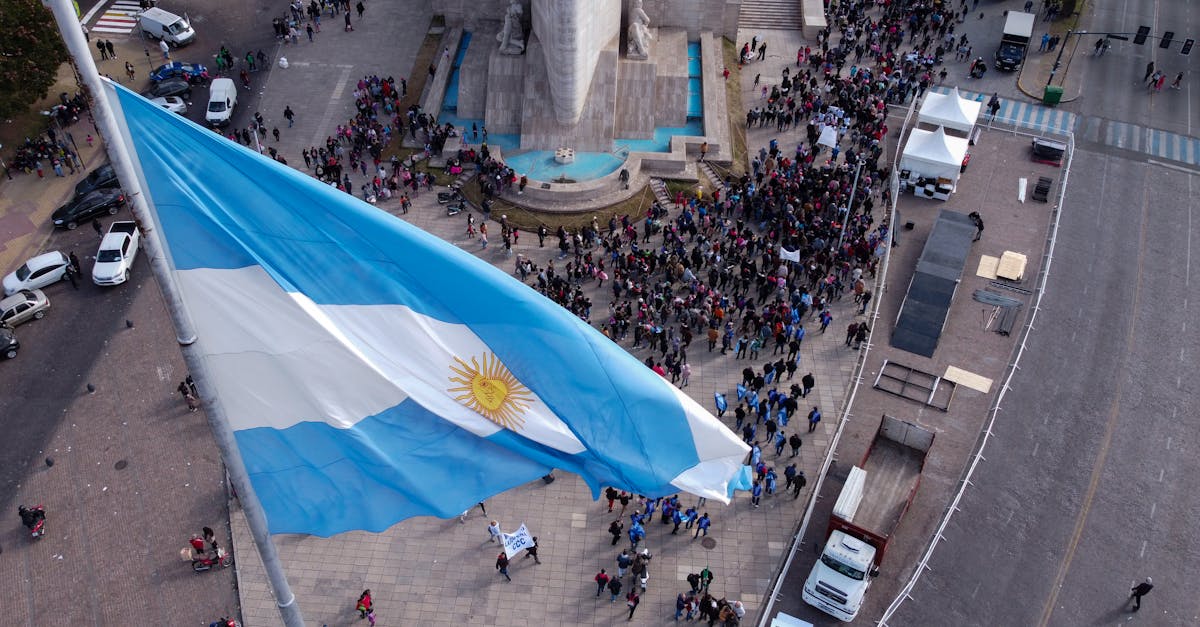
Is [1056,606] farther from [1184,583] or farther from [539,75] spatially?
[539,75]

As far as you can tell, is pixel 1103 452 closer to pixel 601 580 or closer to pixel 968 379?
pixel 968 379

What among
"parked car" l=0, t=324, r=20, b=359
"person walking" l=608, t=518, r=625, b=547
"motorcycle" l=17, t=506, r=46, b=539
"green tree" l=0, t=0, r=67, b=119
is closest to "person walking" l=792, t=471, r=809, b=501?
"person walking" l=608, t=518, r=625, b=547

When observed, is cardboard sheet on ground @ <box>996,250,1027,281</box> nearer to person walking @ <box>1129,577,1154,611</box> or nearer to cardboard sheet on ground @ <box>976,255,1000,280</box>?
cardboard sheet on ground @ <box>976,255,1000,280</box>

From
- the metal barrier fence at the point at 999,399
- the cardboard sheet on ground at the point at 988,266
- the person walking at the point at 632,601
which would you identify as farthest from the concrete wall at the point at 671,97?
the person walking at the point at 632,601

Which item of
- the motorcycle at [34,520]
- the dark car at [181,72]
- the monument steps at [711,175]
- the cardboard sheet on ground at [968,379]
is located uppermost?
the dark car at [181,72]

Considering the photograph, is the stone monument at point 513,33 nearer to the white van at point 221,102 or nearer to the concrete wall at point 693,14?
the concrete wall at point 693,14

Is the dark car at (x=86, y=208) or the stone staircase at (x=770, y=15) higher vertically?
the stone staircase at (x=770, y=15)

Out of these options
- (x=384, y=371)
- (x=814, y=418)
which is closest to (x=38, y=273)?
(x=814, y=418)
